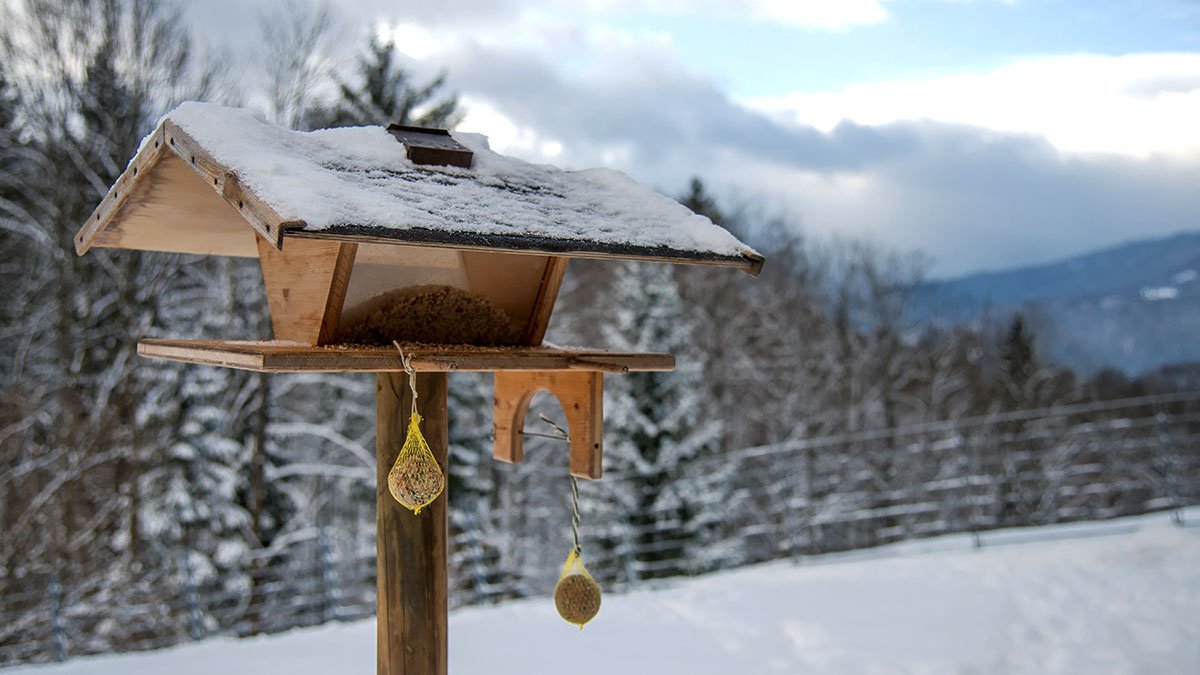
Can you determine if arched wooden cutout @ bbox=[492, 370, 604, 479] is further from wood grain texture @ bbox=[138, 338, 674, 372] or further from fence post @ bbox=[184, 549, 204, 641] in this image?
fence post @ bbox=[184, 549, 204, 641]

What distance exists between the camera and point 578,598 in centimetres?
260

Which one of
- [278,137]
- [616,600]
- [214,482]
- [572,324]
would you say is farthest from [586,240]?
[572,324]

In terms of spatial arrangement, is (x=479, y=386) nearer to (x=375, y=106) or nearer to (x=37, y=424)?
(x=375, y=106)

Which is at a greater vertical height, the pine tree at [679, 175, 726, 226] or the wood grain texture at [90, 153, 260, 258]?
the pine tree at [679, 175, 726, 226]

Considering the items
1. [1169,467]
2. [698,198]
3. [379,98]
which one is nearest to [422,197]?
[1169,467]

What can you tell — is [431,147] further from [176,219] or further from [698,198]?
[698,198]

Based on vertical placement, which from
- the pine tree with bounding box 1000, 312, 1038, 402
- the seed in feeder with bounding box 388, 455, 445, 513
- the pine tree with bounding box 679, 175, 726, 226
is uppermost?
the pine tree with bounding box 679, 175, 726, 226

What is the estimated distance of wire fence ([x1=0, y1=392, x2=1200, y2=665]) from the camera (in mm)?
6562

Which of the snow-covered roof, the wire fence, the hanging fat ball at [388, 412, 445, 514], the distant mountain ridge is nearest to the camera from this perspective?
the snow-covered roof

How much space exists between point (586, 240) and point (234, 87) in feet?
32.1

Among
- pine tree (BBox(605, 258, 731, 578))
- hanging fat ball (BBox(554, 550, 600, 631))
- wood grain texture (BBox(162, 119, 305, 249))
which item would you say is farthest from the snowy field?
pine tree (BBox(605, 258, 731, 578))

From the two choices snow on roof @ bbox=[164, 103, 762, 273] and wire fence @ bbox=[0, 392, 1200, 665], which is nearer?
snow on roof @ bbox=[164, 103, 762, 273]

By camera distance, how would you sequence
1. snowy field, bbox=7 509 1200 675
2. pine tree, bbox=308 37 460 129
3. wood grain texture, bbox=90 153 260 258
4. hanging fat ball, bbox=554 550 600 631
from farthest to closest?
pine tree, bbox=308 37 460 129, snowy field, bbox=7 509 1200 675, hanging fat ball, bbox=554 550 600 631, wood grain texture, bbox=90 153 260 258

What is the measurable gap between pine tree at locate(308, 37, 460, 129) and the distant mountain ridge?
13.8 meters
